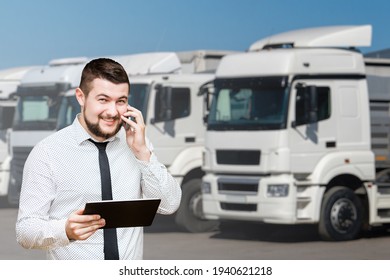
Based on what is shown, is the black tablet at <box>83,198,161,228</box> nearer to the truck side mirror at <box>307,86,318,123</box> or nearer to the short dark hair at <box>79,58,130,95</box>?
the short dark hair at <box>79,58,130,95</box>

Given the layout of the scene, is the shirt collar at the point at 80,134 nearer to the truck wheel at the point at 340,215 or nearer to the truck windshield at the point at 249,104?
the truck windshield at the point at 249,104

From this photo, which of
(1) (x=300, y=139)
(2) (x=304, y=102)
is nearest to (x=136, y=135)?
(2) (x=304, y=102)

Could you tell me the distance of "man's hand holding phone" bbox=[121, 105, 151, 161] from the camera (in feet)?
10.2

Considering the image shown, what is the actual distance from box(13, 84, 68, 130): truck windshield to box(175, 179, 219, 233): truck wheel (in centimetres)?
278

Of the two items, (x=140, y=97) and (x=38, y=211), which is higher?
(x=140, y=97)

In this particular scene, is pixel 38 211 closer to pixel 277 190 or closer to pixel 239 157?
pixel 277 190

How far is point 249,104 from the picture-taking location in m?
12.3

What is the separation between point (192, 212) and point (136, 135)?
10501 mm

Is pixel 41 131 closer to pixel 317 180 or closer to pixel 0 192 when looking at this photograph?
pixel 0 192

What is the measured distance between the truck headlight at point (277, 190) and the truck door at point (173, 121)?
1740 millimetres

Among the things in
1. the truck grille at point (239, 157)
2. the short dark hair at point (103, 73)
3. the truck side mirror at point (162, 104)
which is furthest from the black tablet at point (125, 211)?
the truck side mirror at point (162, 104)

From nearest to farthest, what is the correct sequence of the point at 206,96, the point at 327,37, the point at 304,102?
the point at 304,102
the point at 327,37
the point at 206,96

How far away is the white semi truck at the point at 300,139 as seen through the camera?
12047 millimetres

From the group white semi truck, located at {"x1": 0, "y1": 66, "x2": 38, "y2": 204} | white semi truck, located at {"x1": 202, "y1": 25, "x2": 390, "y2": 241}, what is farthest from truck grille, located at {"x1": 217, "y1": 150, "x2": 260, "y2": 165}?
white semi truck, located at {"x1": 0, "y1": 66, "x2": 38, "y2": 204}
